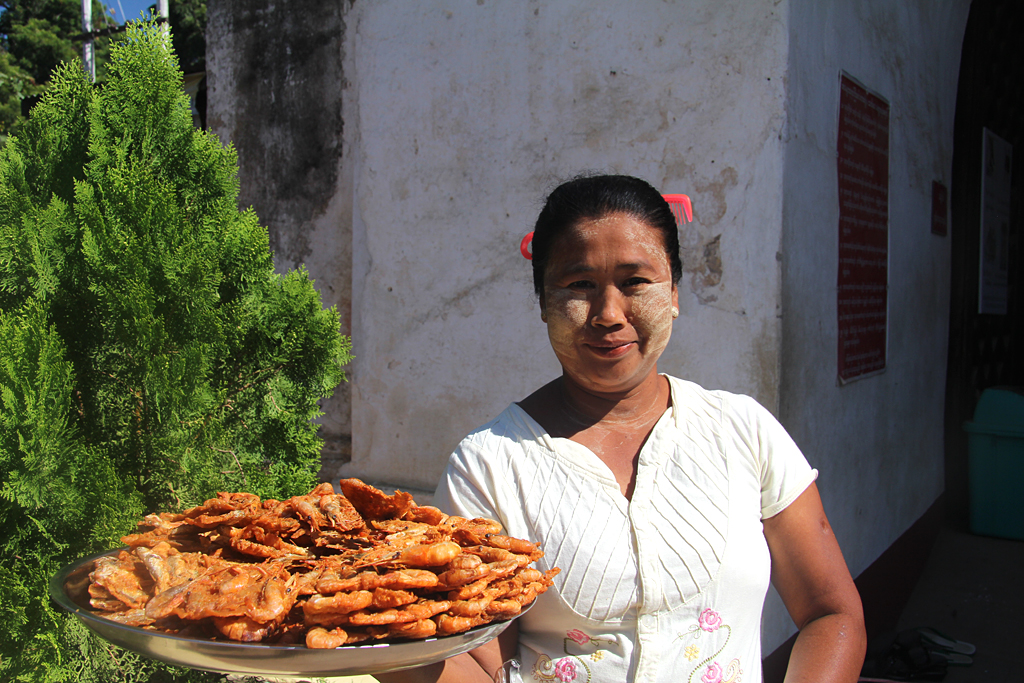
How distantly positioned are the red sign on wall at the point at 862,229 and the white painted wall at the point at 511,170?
78cm

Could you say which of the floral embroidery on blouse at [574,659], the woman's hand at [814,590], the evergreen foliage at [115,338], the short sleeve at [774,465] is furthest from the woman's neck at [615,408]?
the evergreen foliage at [115,338]

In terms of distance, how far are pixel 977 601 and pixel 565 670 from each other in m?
4.49

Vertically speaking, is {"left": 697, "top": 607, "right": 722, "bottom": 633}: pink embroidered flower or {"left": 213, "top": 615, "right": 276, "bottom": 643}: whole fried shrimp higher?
{"left": 213, "top": 615, "right": 276, "bottom": 643}: whole fried shrimp

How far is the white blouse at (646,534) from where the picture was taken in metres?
1.46

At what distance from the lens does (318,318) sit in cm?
272

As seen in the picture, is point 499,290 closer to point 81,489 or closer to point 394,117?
point 394,117

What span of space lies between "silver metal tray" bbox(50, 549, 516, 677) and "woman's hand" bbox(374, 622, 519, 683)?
0.59 feet

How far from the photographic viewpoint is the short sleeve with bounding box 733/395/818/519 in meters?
1.62

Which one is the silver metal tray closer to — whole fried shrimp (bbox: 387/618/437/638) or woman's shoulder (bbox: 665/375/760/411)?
whole fried shrimp (bbox: 387/618/437/638)

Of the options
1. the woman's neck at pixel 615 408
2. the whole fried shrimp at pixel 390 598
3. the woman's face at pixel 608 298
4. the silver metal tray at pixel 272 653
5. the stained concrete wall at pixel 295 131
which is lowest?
the silver metal tray at pixel 272 653

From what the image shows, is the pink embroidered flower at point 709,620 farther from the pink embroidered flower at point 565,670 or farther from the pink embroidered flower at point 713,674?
the pink embroidered flower at point 565,670

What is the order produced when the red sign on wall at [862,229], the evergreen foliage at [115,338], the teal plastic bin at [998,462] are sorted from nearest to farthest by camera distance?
the evergreen foliage at [115,338] → the red sign on wall at [862,229] → the teal plastic bin at [998,462]

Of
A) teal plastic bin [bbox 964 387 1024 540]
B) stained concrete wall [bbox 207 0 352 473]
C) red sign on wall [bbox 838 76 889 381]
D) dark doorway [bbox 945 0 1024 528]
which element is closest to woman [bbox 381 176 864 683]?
red sign on wall [bbox 838 76 889 381]

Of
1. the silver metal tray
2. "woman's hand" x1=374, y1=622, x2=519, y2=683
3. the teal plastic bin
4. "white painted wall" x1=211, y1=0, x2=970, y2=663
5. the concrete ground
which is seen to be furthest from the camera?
the teal plastic bin
